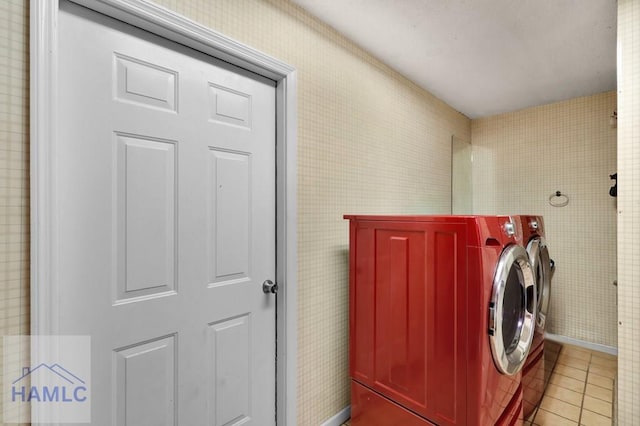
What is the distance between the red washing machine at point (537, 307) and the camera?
1.78 m

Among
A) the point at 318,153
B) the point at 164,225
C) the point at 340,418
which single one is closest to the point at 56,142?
the point at 164,225

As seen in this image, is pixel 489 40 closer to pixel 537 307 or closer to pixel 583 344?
pixel 537 307

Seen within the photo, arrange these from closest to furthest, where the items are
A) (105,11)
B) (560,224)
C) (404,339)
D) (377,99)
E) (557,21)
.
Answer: (105,11) → (404,339) → (557,21) → (377,99) → (560,224)

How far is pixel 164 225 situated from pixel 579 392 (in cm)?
299

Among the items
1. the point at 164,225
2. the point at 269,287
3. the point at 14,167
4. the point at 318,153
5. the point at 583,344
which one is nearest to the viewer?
the point at 14,167

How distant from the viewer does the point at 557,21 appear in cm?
176

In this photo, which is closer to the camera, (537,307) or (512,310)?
(512,310)

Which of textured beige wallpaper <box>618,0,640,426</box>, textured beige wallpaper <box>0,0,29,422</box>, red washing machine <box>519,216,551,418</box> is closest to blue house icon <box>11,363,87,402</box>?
textured beige wallpaper <box>0,0,29,422</box>

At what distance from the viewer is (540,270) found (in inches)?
79.9

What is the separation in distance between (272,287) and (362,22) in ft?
→ 5.35

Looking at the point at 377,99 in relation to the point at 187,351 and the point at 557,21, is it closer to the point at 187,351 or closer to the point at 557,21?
the point at 557,21

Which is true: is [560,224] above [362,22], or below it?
below

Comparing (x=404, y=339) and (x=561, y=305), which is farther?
(x=561, y=305)

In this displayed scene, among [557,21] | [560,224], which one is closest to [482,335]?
[557,21]
